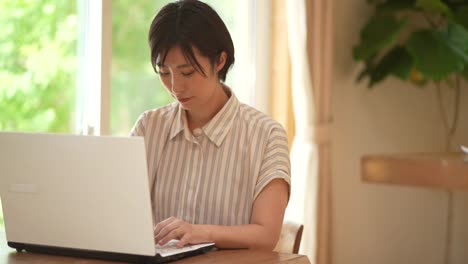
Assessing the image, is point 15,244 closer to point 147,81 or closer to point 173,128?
point 173,128

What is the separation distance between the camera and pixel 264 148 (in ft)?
6.49

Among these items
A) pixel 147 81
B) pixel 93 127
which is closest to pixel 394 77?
pixel 147 81

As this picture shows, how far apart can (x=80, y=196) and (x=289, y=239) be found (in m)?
0.65

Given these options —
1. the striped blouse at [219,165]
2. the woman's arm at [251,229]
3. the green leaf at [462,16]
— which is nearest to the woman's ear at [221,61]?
the striped blouse at [219,165]

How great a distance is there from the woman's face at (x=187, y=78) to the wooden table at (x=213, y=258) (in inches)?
16.2

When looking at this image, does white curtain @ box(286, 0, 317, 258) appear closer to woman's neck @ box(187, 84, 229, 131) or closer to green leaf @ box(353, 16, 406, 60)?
green leaf @ box(353, 16, 406, 60)

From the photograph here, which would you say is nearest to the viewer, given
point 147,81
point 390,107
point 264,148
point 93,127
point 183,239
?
point 183,239

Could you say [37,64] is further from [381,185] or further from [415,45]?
[381,185]

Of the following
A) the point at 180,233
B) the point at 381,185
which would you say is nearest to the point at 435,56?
the point at 381,185

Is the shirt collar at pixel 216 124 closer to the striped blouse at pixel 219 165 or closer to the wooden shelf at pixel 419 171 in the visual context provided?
the striped blouse at pixel 219 165

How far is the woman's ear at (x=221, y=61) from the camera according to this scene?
6.48 feet

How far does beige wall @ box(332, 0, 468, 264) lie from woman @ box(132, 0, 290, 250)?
1.89 m

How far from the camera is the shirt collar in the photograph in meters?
2.00

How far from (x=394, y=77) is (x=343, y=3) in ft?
1.76
